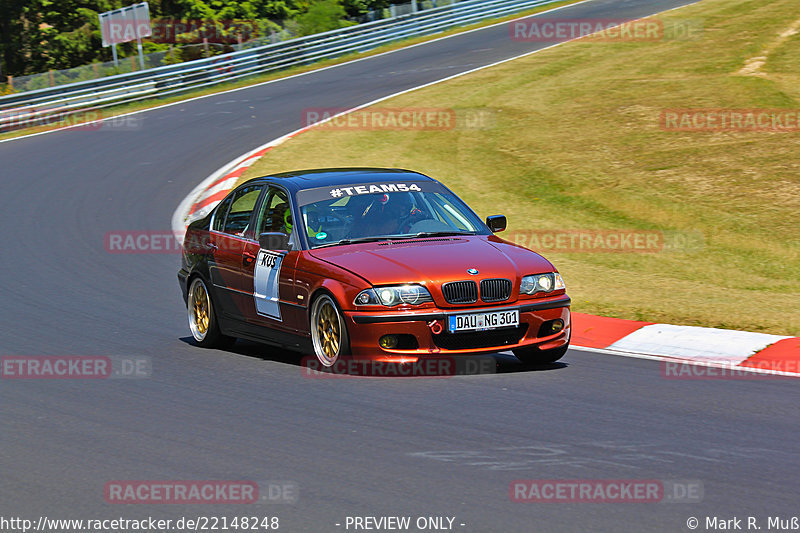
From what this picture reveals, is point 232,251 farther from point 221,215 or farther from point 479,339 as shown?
point 479,339

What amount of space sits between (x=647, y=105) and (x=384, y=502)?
18.7m

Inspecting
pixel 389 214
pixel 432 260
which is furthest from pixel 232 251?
pixel 432 260

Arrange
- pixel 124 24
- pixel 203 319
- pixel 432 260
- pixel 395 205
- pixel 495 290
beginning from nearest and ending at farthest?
pixel 495 290, pixel 432 260, pixel 395 205, pixel 203 319, pixel 124 24

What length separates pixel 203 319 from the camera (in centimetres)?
1031

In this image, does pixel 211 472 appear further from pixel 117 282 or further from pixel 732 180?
pixel 732 180

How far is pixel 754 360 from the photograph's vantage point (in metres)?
8.93

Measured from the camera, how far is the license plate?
823 centimetres

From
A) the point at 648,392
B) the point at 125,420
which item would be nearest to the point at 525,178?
the point at 648,392

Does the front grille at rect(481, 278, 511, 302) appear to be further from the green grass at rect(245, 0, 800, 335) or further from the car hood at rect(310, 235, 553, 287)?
the green grass at rect(245, 0, 800, 335)

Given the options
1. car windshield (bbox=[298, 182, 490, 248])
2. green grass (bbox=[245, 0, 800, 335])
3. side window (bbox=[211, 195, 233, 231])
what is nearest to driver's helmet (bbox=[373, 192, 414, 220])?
car windshield (bbox=[298, 182, 490, 248])

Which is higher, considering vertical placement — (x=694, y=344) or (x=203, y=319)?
(x=203, y=319)

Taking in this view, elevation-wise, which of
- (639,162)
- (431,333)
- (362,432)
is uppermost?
(431,333)

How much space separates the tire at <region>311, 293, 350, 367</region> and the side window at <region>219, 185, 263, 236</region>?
1619mm

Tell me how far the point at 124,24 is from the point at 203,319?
95.9 feet
